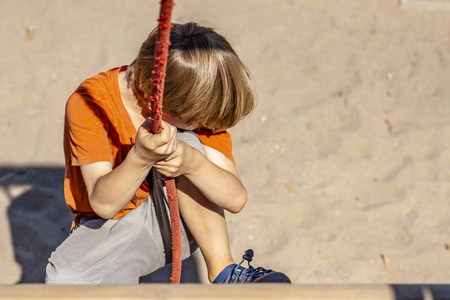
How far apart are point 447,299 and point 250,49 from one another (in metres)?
1.94

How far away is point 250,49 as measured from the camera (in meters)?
2.53

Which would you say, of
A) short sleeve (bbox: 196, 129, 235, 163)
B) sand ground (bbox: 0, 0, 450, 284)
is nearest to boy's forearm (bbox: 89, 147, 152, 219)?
short sleeve (bbox: 196, 129, 235, 163)

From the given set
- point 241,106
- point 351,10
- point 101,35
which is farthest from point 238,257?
point 351,10

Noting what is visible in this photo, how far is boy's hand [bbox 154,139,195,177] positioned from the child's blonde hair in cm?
12

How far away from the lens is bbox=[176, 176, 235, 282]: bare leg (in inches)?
50.1

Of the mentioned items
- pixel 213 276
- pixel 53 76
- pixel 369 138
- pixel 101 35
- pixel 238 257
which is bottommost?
pixel 238 257

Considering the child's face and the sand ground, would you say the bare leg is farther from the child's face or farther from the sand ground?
the sand ground

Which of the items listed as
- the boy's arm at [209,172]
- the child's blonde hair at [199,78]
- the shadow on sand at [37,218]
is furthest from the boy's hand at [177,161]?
the shadow on sand at [37,218]

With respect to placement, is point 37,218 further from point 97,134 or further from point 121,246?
point 97,134

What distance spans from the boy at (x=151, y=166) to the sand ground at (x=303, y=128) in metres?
0.37

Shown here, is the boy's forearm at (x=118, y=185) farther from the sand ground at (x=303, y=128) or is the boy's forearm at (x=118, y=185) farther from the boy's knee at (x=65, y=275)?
the sand ground at (x=303, y=128)

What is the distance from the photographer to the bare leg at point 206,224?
127 centimetres

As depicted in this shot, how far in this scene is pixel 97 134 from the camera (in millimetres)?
1187

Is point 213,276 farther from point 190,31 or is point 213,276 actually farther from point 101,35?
point 101,35
